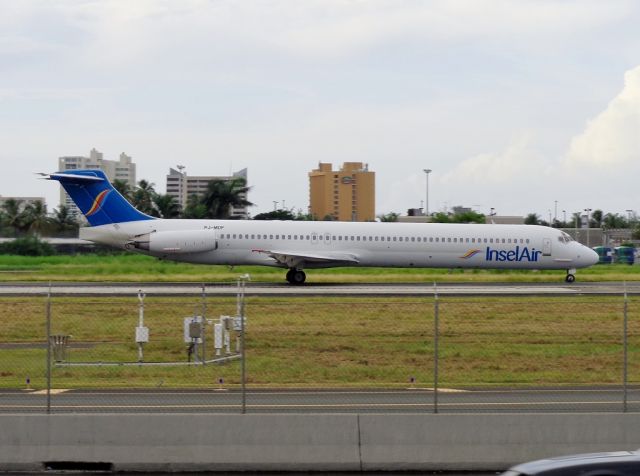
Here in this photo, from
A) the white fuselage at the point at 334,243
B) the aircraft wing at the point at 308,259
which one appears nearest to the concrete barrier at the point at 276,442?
the aircraft wing at the point at 308,259

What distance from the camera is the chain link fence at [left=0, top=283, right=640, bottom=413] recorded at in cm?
1652

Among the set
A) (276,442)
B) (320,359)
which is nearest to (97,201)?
(320,359)

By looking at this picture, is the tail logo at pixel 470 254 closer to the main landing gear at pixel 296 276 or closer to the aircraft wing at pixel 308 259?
the aircraft wing at pixel 308 259

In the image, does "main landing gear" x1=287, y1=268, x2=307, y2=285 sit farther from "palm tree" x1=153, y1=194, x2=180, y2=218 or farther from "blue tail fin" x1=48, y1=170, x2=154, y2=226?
"palm tree" x1=153, y1=194, x2=180, y2=218

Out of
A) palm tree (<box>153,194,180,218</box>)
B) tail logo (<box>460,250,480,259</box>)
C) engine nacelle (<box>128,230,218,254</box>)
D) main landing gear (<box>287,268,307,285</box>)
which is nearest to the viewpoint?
main landing gear (<box>287,268,307,285</box>)

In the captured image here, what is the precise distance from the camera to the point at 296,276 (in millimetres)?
45375

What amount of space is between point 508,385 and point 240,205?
2899 inches

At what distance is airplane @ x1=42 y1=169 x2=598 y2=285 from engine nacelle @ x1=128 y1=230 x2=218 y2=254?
0.14 ft

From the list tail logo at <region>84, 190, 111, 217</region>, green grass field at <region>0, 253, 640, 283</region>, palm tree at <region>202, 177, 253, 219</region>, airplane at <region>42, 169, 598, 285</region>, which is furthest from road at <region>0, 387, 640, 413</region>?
palm tree at <region>202, 177, 253, 219</region>

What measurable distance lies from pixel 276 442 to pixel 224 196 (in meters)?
78.2

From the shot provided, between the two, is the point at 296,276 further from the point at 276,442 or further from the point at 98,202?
the point at 276,442

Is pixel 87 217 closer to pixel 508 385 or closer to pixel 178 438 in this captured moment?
pixel 508 385

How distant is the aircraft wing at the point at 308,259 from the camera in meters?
45.3

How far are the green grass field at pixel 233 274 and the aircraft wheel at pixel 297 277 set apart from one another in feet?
7.47
